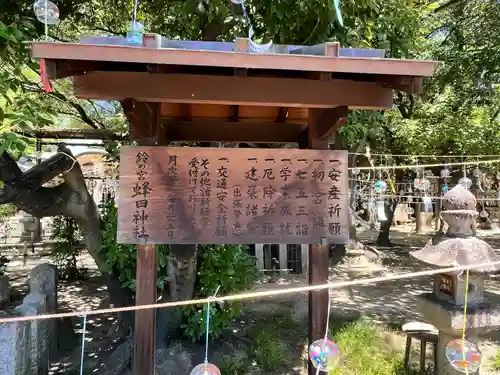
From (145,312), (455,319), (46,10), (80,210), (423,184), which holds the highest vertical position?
(46,10)

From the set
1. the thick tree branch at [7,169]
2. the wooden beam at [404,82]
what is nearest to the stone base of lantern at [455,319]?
the wooden beam at [404,82]

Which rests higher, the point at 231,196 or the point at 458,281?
the point at 231,196

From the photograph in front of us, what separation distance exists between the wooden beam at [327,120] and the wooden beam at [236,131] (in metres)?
1.01

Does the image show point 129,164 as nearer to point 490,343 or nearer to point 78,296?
point 490,343

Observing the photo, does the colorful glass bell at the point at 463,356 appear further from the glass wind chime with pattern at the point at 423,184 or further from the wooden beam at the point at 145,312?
the glass wind chime with pattern at the point at 423,184

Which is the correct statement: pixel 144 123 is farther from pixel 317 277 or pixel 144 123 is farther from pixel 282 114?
pixel 317 277

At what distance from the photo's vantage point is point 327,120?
3561mm

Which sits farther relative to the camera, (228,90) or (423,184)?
(423,184)

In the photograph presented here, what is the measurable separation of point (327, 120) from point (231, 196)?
3.29 feet

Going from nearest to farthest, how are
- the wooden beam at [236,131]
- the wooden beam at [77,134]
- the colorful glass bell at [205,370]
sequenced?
the colorful glass bell at [205,370] < the wooden beam at [236,131] < the wooden beam at [77,134]

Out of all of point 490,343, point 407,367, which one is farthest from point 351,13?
point 490,343

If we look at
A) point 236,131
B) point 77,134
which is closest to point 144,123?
point 236,131

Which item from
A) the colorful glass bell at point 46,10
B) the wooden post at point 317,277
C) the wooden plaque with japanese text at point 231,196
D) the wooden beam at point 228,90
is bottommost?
the wooden post at point 317,277

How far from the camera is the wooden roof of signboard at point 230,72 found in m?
2.63
